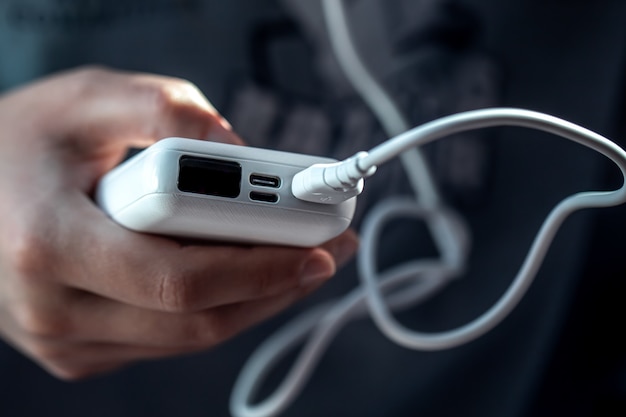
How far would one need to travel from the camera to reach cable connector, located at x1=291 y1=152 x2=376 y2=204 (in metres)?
0.27

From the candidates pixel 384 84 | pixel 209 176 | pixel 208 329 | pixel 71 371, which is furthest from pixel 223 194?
pixel 384 84

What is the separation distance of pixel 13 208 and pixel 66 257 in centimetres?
6

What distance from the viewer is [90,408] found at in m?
0.67

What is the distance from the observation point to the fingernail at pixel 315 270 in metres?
0.37

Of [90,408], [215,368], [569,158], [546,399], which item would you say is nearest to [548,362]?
[546,399]

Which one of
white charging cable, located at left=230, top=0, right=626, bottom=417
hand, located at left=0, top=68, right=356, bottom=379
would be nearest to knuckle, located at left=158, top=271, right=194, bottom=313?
hand, located at left=0, top=68, right=356, bottom=379

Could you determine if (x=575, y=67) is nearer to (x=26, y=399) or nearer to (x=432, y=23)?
(x=432, y=23)

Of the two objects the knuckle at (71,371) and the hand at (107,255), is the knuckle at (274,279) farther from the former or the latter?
the knuckle at (71,371)

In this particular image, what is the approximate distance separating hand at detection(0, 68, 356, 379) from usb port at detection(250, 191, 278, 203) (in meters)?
0.06

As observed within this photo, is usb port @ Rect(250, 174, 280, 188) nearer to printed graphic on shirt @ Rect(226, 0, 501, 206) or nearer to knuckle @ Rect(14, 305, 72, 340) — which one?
knuckle @ Rect(14, 305, 72, 340)

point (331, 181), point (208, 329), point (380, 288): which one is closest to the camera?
point (331, 181)

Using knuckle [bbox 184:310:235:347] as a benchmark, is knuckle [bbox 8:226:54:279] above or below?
above

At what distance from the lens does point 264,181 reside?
11.6 inches

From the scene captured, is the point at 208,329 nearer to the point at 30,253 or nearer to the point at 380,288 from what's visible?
the point at 30,253
